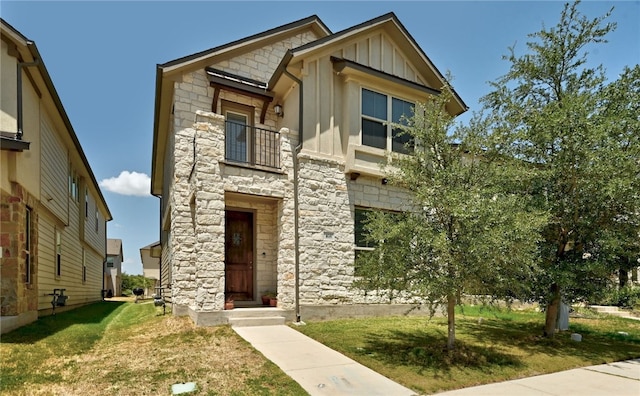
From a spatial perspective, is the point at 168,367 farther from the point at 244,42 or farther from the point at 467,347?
the point at 244,42

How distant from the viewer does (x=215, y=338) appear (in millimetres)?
6957

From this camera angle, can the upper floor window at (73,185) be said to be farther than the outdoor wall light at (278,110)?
Yes

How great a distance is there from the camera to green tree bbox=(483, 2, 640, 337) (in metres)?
6.59

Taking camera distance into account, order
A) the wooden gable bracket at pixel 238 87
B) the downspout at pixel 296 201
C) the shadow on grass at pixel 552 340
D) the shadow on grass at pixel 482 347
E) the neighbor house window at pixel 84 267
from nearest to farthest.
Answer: the shadow on grass at pixel 482 347, the shadow on grass at pixel 552 340, the downspout at pixel 296 201, the wooden gable bracket at pixel 238 87, the neighbor house window at pixel 84 267

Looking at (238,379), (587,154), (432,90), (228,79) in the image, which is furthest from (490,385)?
(228,79)

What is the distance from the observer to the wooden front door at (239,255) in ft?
33.2

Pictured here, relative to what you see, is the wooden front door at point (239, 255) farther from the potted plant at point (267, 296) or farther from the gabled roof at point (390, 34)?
the gabled roof at point (390, 34)

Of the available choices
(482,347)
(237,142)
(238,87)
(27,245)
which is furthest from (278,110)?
(482,347)

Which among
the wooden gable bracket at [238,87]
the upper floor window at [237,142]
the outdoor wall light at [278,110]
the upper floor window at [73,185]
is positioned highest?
the wooden gable bracket at [238,87]

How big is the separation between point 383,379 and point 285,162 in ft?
19.0

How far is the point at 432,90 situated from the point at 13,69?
10.4 m

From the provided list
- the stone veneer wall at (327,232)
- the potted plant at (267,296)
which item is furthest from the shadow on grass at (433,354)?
the potted plant at (267,296)

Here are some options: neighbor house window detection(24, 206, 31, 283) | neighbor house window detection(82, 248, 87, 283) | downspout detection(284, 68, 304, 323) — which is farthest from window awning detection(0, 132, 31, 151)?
neighbor house window detection(82, 248, 87, 283)

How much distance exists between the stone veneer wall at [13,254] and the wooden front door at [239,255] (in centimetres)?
429
